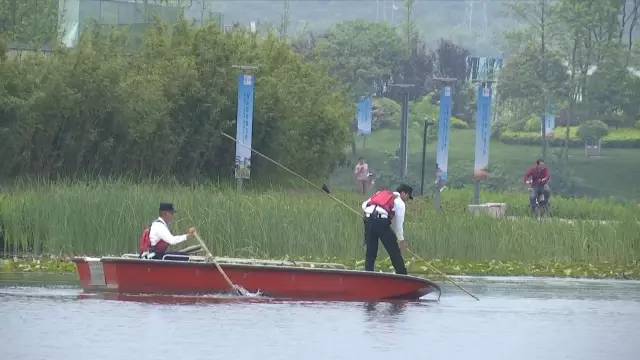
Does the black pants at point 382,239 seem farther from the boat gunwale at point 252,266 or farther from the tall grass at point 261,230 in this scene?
the tall grass at point 261,230

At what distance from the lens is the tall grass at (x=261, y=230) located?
34094mm

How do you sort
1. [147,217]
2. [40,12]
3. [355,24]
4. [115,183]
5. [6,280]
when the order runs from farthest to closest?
[355,24], [40,12], [115,183], [147,217], [6,280]

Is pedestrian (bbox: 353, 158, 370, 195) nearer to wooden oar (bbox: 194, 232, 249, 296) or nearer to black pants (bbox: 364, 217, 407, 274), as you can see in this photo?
black pants (bbox: 364, 217, 407, 274)

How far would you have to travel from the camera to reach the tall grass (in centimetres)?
3409

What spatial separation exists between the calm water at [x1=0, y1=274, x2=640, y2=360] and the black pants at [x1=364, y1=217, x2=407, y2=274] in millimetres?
1044

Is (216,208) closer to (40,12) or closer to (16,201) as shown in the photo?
(16,201)

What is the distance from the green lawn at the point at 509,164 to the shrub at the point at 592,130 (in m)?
0.70

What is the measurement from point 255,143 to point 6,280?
1985 centimetres

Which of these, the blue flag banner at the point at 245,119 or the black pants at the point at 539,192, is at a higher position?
the blue flag banner at the point at 245,119

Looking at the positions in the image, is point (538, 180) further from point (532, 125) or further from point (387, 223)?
point (532, 125)

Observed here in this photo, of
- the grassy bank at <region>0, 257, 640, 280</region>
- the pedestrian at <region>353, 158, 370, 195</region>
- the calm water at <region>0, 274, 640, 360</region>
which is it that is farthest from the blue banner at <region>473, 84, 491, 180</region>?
the calm water at <region>0, 274, 640, 360</region>

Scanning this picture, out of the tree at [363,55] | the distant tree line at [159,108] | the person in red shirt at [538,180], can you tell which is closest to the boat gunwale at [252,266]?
the distant tree line at [159,108]

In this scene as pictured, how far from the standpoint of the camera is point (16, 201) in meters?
35.2

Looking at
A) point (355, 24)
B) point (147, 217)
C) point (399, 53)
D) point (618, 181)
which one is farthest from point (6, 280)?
point (355, 24)
